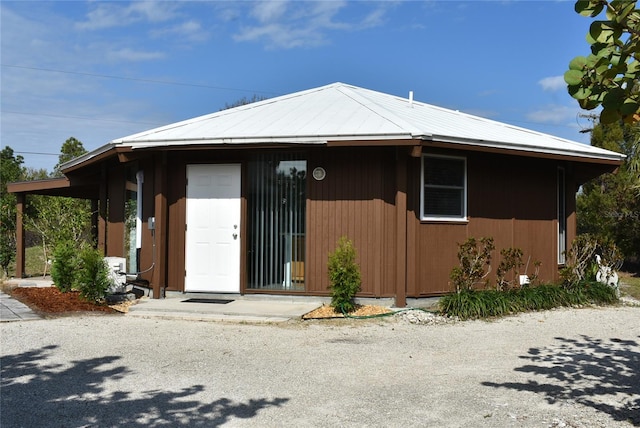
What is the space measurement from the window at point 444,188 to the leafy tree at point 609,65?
599cm

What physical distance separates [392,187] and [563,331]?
10.6 feet

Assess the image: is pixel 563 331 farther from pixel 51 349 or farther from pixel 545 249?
pixel 51 349

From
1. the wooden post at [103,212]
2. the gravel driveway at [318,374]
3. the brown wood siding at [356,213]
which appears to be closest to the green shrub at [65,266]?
the gravel driveway at [318,374]

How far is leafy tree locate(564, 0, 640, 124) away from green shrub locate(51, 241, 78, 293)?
344 inches

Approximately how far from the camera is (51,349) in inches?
231

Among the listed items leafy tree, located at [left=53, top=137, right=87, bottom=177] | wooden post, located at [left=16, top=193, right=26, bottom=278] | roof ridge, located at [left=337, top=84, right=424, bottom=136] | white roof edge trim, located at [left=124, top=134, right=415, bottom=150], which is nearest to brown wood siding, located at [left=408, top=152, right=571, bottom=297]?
roof ridge, located at [left=337, top=84, right=424, bottom=136]

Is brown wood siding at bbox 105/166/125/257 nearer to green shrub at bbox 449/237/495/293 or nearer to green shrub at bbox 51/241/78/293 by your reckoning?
green shrub at bbox 51/241/78/293

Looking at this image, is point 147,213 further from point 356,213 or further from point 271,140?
point 356,213

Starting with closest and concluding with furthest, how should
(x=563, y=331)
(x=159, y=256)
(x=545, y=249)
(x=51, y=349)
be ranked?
(x=51, y=349) < (x=563, y=331) < (x=159, y=256) < (x=545, y=249)

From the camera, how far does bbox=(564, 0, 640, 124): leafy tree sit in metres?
2.74

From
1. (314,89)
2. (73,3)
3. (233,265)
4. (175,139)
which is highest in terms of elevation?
(73,3)

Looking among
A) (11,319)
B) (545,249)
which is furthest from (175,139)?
(545,249)

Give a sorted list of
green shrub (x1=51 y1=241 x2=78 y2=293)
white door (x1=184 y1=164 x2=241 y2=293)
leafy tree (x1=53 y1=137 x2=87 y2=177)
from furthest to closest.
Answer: leafy tree (x1=53 y1=137 x2=87 y2=177), green shrub (x1=51 y1=241 x2=78 y2=293), white door (x1=184 y1=164 x2=241 y2=293)

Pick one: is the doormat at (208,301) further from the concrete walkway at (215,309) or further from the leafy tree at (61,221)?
the leafy tree at (61,221)
